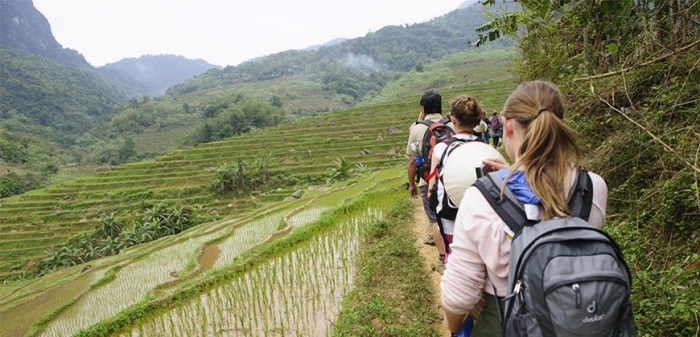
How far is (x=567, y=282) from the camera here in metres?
0.95

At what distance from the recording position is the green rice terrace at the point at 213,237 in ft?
13.9

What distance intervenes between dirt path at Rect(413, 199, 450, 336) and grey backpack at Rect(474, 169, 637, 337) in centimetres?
190

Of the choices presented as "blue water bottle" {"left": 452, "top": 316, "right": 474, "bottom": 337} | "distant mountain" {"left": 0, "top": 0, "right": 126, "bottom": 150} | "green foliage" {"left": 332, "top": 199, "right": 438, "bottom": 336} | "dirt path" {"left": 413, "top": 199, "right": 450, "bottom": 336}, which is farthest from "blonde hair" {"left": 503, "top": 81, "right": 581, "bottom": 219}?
"distant mountain" {"left": 0, "top": 0, "right": 126, "bottom": 150}

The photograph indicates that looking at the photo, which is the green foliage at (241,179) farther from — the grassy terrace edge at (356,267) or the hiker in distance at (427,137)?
the hiker in distance at (427,137)

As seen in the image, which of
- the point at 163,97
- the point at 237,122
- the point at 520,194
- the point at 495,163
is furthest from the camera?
the point at 163,97

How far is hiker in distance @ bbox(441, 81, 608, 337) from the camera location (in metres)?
1.11

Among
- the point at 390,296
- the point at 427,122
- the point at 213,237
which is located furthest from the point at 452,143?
the point at 213,237

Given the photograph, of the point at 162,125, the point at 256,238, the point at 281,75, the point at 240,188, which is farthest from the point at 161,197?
the point at 281,75

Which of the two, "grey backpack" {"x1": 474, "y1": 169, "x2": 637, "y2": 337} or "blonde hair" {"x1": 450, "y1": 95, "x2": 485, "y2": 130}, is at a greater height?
"blonde hair" {"x1": 450, "y1": 95, "x2": 485, "y2": 130}

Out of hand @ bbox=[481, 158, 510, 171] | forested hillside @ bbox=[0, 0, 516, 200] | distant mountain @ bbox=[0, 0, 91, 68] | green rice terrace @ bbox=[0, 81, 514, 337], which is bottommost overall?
green rice terrace @ bbox=[0, 81, 514, 337]

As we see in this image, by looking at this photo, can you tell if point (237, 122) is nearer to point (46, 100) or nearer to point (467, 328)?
point (46, 100)

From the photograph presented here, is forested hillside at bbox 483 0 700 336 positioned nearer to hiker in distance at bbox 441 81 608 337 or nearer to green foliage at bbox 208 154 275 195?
hiker in distance at bbox 441 81 608 337

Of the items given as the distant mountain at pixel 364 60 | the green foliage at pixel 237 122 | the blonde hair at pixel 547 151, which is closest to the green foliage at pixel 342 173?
the blonde hair at pixel 547 151

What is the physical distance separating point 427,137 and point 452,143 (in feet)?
2.34
